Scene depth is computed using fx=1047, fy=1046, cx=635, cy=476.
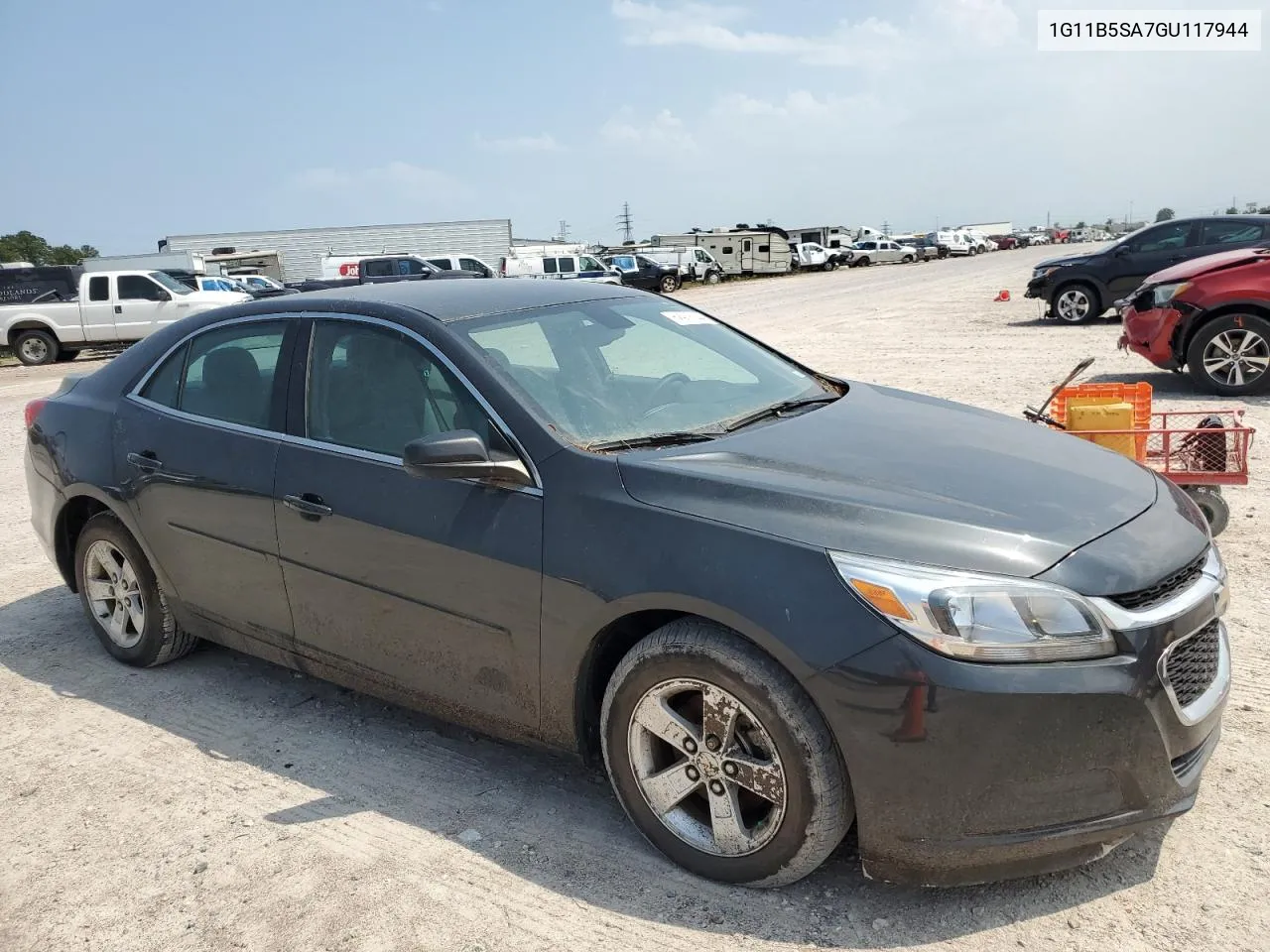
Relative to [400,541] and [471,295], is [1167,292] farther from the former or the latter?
[400,541]

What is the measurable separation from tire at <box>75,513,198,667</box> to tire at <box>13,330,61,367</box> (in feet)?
64.7

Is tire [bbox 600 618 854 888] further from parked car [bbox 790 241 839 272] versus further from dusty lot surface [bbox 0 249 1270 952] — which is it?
parked car [bbox 790 241 839 272]

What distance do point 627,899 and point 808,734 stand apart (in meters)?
0.75

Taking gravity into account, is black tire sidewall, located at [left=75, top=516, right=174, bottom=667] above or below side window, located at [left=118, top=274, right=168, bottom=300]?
below

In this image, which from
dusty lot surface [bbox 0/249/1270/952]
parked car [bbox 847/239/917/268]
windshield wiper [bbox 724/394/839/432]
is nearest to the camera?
dusty lot surface [bbox 0/249/1270/952]

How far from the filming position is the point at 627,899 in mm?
2896

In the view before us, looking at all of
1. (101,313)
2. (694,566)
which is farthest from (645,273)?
(694,566)

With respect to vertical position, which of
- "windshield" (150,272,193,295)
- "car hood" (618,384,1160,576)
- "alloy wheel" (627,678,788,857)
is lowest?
"alloy wheel" (627,678,788,857)

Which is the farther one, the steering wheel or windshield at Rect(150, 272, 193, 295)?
windshield at Rect(150, 272, 193, 295)

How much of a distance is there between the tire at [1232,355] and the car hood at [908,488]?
6.86m

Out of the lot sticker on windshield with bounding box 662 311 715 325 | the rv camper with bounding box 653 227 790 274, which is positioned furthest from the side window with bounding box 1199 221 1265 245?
the rv camper with bounding box 653 227 790 274

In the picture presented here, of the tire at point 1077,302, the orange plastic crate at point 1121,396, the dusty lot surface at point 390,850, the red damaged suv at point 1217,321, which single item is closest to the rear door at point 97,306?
the tire at point 1077,302

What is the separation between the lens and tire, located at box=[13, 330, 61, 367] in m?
21.6

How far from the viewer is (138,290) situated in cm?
2181
